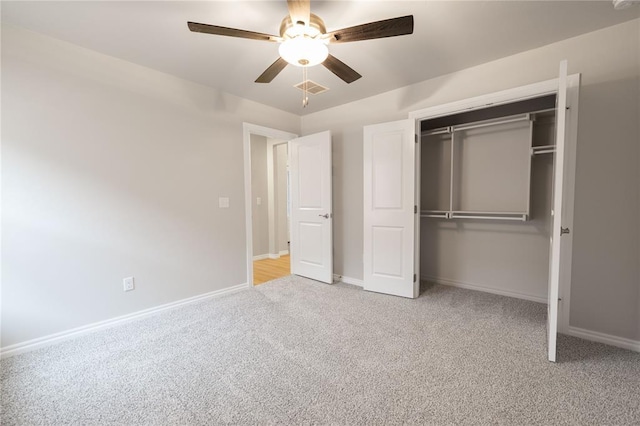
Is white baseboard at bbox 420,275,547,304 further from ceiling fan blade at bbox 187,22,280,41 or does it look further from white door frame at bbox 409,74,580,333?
ceiling fan blade at bbox 187,22,280,41

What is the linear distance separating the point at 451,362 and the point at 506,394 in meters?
0.35

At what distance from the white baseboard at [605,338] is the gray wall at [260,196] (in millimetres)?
4451

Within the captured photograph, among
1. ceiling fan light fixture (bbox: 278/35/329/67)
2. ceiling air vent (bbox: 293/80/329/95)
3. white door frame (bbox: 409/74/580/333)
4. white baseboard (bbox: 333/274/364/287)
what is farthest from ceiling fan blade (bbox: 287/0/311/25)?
white baseboard (bbox: 333/274/364/287)

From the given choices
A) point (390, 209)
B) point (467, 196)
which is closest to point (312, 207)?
point (390, 209)

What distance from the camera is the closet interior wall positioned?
9.18ft

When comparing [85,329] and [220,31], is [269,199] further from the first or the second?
[220,31]

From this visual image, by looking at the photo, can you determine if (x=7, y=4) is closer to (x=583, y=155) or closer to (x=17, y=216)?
(x=17, y=216)

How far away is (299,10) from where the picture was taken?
141 centimetres

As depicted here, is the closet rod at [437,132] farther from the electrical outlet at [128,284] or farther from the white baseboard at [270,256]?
the electrical outlet at [128,284]

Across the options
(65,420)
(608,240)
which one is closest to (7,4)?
(65,420)

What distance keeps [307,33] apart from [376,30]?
408 millimetres

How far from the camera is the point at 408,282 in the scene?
3000mm

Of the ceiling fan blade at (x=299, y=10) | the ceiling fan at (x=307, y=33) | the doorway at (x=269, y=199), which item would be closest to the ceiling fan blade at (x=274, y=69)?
the ceiling fan at (x=307, y=33)

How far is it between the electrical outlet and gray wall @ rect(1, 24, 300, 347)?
0.12ft
